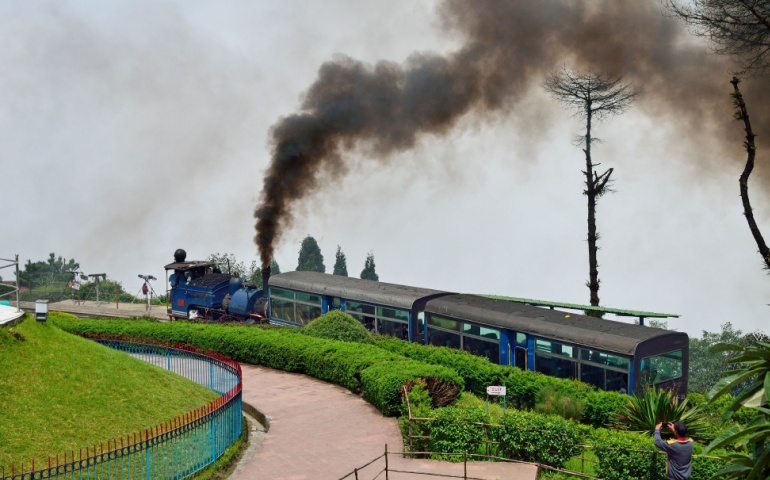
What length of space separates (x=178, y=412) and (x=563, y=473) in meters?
8.42

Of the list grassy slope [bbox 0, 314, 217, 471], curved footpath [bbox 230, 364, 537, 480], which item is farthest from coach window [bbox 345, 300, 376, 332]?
grassy slope [bbox 0, 314, 217, 471]

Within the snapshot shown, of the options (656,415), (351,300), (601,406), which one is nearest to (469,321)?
(351,300)

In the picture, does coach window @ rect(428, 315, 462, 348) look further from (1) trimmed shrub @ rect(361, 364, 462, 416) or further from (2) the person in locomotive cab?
(2) the person in locomotive cab

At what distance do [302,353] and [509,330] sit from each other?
21.4 feet

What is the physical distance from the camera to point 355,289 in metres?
30.8

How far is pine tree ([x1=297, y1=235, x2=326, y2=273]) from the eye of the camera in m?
60.3

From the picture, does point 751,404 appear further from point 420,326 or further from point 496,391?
point 420,326

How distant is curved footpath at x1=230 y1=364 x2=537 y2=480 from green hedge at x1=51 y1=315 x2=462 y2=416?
47cm

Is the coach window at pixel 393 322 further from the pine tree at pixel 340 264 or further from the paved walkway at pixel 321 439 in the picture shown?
the pine tree at pixel 340 264

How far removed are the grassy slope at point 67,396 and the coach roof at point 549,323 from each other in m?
9.53

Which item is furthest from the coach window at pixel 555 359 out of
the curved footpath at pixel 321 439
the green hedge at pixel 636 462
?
the green hedge at pixel 636 462

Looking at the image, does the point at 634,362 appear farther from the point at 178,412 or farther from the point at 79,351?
the point at 79,351

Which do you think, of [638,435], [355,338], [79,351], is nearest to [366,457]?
[638,435]

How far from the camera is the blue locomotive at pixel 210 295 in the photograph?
35.1m
